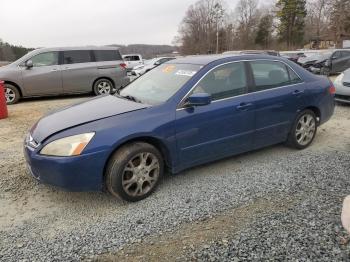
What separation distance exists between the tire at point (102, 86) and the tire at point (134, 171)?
816cm

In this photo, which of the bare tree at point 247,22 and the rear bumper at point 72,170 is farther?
the bare tree at point 247,22

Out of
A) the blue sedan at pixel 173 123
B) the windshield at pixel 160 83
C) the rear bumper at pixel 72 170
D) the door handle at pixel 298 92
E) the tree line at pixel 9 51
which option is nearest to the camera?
the rear bumper at pixel 72 170

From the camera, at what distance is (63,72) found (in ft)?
36.4

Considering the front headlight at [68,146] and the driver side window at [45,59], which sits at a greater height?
the driver side window at [45,59]

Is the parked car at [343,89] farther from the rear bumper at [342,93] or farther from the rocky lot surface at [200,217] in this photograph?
the rocky lot surface at [200,217]

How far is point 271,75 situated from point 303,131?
44.0 inches

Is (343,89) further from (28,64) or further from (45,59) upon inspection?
(28,64)

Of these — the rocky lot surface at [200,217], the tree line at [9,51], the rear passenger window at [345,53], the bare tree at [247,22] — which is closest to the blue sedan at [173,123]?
the rocky lot surface at [200,217]

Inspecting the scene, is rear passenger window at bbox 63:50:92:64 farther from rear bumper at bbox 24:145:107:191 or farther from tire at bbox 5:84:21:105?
rear bumper at bbox 24:145:107:191

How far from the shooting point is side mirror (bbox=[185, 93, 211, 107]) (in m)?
4.06

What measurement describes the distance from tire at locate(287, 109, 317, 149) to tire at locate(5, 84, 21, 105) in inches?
337

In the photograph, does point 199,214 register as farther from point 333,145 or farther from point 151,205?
point 333,145

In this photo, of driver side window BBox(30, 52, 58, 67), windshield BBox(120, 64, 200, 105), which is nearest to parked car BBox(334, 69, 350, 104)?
windshield BBox(120, 64, 200, 105)

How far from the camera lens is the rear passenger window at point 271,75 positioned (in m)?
4.88
